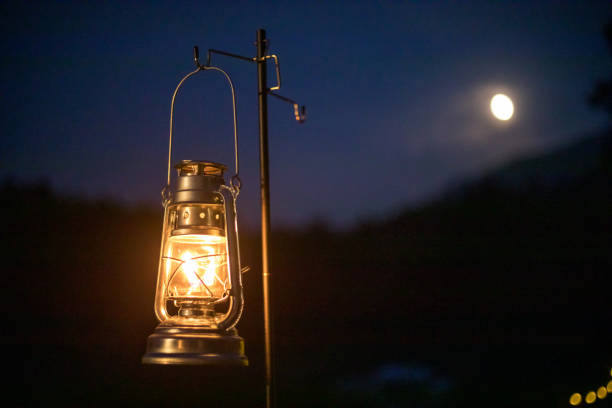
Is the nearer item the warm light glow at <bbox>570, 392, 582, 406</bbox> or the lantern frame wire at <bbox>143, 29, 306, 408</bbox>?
the lantern frame wire at <bbox>143, 29, 306, 408</bbox>

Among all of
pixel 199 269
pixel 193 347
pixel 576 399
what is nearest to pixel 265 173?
pixel 199 269

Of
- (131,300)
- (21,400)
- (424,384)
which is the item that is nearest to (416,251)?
(424,384)

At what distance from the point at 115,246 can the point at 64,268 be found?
0.34 metres

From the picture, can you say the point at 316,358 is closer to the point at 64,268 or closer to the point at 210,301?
the point at 64,268

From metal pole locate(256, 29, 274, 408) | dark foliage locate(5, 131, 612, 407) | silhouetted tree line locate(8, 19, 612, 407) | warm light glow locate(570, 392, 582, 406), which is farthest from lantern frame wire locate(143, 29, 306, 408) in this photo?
warm light glow locate(570, 392, 582, 406)

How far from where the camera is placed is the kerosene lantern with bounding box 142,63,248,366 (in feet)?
4.05

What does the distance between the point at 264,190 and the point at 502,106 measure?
219 centimetres

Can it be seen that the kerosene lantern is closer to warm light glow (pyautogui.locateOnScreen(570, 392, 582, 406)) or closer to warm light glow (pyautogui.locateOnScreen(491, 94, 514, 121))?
warm light glow (pyautogui.locateOnScreen(491, 94, 514, 121))

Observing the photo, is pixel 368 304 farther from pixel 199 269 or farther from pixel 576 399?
pixel 199 269

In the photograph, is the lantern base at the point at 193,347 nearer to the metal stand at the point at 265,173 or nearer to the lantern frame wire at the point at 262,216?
the lantern frame wire at the point at 262,216

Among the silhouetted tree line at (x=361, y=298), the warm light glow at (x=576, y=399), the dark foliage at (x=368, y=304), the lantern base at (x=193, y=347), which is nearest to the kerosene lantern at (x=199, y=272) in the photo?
the lantern base at (x=193, y=347)

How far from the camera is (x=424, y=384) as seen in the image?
4871mm

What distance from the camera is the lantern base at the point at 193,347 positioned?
3.99 ft

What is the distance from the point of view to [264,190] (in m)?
1.41
